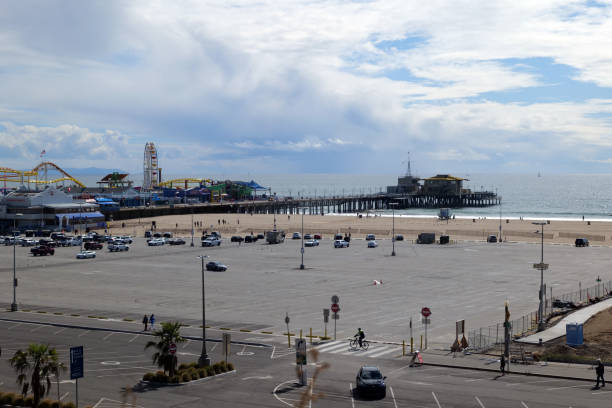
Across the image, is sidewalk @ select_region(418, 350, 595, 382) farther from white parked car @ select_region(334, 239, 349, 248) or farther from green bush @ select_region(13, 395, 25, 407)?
white parked car @ select_region(334, 239, 349, 248)

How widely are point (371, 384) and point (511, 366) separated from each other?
8.85 meters

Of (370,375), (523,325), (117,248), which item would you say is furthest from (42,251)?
(370,375)

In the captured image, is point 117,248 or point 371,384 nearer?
point 371,384

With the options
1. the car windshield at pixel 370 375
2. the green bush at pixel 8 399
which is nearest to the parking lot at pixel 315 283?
the car windshield at pixel 370 375

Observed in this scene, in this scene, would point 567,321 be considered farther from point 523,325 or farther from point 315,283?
point 315,283

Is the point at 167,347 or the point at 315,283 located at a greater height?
the point at 167,347

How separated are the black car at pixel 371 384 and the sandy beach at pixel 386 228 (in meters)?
80.4

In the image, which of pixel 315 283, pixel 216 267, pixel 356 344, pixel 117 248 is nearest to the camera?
pixel 356 344

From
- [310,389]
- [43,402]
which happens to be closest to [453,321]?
[310,389]

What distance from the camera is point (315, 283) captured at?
59.1m

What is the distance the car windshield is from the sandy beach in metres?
80.3

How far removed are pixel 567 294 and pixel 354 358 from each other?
85.7 ft

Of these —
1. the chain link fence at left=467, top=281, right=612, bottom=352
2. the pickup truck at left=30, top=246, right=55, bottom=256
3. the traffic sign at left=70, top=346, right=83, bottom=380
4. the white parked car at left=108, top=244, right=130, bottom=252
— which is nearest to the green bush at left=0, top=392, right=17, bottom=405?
the traffic sign at left=70, top=346, right=83, bottom=380

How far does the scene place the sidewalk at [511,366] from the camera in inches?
1155
